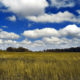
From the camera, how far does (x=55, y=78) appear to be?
6.75 m

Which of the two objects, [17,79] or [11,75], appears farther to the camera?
[11,75]

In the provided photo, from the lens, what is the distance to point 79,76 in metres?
7.18

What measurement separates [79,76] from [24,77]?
2319 millimetres

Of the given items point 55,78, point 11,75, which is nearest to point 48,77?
point 55,78

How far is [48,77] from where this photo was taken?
709 cm

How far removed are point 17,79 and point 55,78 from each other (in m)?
1.53

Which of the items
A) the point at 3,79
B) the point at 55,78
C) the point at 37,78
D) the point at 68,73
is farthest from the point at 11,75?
the point at 68,73

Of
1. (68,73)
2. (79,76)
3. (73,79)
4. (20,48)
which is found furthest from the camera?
(20,48)

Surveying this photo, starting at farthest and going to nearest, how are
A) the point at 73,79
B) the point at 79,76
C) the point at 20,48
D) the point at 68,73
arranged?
the point at 20,48 < the point at 68,73 < the point at 79,76 < the point at 73,79

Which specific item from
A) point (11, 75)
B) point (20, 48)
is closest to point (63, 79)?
point (11, 75)

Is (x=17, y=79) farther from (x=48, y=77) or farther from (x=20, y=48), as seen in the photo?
(x=20, y=48)

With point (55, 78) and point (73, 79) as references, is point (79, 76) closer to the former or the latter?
point (73, 79)

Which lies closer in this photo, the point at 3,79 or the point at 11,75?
the point at 3,79

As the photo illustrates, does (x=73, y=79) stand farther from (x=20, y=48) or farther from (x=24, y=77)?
(x=20, y=48)
